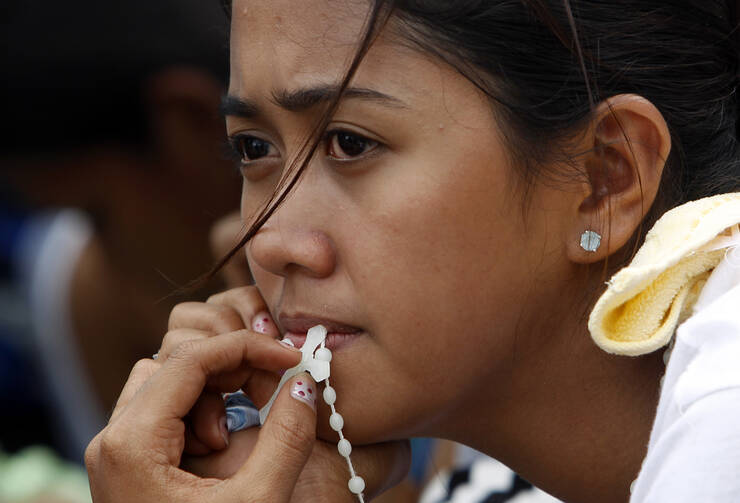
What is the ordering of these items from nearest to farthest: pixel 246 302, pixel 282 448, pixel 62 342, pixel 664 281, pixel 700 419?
pixel 700 419 → pixel 664 281 → pixel 282 448 → pixel 246 302 → pixel 62 342

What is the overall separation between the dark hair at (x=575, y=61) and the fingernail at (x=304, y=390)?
299mm

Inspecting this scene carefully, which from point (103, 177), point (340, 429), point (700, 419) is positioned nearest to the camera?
point (700, 419)

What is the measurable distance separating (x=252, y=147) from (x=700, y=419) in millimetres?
1113

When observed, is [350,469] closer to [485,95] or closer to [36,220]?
[485,95]

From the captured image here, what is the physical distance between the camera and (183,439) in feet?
6.43

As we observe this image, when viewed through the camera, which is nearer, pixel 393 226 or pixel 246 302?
pixel 393 226

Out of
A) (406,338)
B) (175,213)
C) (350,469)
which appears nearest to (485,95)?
(406,338)

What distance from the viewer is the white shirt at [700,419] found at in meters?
1.43

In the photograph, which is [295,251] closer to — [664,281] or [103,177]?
[664,281]

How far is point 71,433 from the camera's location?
4715mm

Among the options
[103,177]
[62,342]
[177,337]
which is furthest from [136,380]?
[62,342]

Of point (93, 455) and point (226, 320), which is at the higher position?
point (226, 320)

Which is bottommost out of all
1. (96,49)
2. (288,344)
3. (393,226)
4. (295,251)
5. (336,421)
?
(336,421)

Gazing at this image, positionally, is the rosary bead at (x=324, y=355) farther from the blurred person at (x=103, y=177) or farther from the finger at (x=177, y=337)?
the blurred person at (x=103, y=177)
